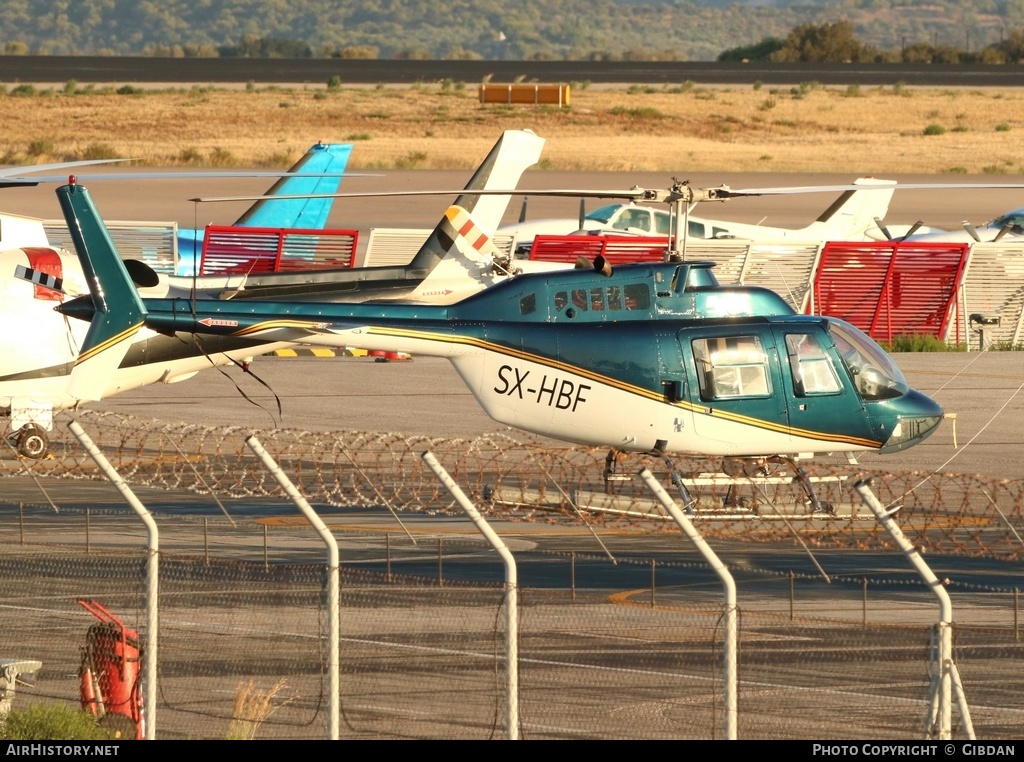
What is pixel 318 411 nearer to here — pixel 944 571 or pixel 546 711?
pixel 944 571

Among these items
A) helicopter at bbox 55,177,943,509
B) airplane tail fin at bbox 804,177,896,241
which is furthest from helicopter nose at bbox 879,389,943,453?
airplane tail fin at bbox 804,177,896,241

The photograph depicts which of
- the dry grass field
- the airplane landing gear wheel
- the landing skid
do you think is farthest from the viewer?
the dry grass field

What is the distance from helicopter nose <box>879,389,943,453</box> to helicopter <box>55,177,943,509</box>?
0.4 inches

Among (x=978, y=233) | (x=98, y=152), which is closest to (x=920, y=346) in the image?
(x=978, y=233)

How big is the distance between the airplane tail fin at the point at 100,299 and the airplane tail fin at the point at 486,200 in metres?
6.04

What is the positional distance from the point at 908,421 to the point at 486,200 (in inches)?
380

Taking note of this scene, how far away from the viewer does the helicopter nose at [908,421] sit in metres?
16.7

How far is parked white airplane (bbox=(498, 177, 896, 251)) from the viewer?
34.0 meters

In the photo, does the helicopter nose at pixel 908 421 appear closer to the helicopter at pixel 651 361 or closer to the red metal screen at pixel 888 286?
the helicopter at pixel 651 361

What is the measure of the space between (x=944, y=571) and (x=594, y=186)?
41.0m

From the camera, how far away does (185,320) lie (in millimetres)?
16375

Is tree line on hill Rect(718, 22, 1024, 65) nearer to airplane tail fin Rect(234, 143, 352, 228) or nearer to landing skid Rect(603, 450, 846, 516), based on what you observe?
airplane tail fin Rect(234, 143, 352, 228)

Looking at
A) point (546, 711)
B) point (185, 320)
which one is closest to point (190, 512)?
point (185, 320)

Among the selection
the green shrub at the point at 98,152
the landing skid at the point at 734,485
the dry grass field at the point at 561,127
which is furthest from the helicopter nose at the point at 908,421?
the green shrub at the point at 98,152
